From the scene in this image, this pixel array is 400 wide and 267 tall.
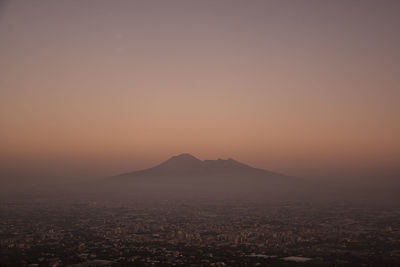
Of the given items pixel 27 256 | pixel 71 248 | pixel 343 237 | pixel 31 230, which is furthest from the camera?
pixel 31 230

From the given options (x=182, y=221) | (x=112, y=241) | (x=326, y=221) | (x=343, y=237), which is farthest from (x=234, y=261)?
(x=326, y=221)

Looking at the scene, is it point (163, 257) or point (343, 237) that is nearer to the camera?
point (163, 257)

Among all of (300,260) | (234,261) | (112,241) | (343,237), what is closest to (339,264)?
(300,260)

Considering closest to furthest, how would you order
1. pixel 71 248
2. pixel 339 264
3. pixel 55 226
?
pixel 339 264, pixel 71 248, pixel 55 226

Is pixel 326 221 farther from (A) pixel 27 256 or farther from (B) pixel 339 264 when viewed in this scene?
(A) pixel 27 256

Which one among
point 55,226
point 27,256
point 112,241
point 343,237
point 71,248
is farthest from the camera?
point 55,226

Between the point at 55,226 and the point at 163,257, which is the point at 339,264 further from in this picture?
the point at 55,226

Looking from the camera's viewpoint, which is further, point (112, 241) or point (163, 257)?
point (112, 241)

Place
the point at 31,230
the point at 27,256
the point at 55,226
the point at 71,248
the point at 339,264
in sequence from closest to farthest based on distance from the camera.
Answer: the point at 339,264
the point at 27,256
the point at 71,248
the point at 31,230
the point at 55,226
